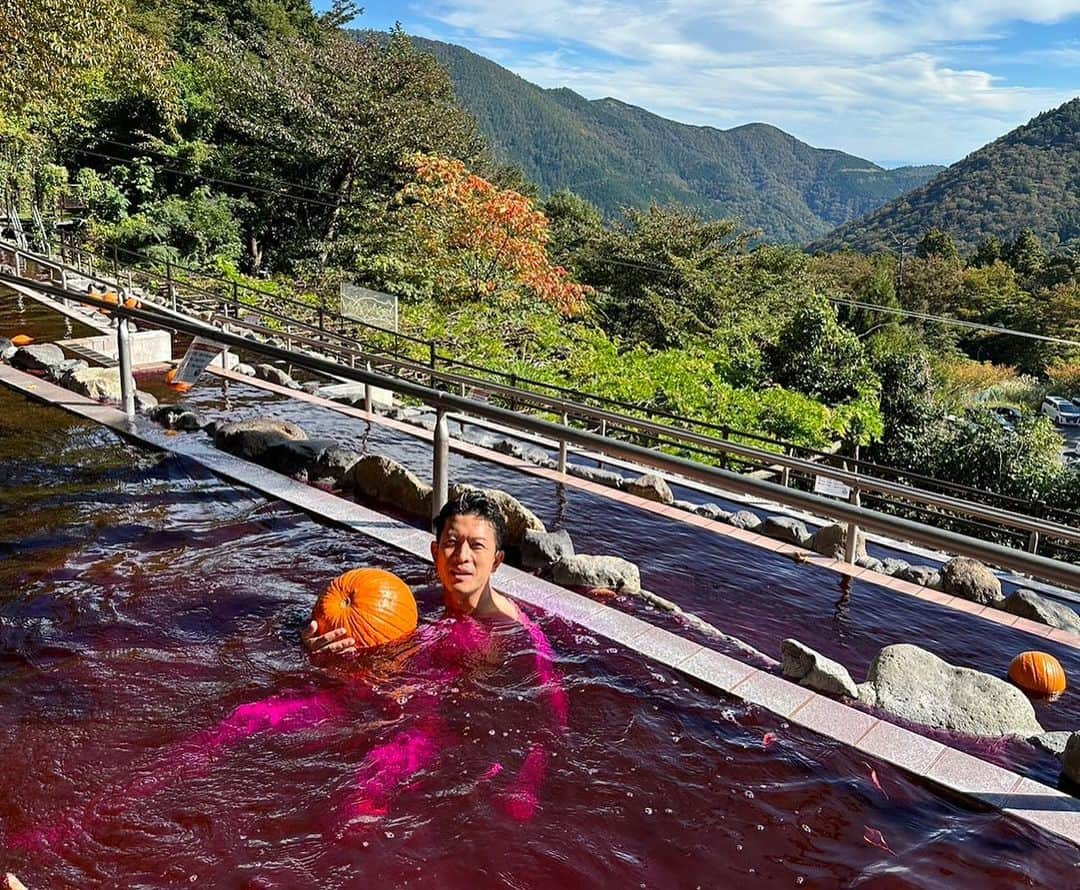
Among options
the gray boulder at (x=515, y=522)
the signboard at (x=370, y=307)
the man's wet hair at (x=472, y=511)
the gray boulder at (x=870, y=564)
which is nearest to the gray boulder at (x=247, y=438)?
the gray boulder at (x=515, y=522)

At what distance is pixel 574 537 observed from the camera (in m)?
6.29

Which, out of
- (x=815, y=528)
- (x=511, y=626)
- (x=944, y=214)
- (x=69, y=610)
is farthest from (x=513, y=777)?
(x=944, y=214)

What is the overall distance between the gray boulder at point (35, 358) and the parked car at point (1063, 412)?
45.2 metres

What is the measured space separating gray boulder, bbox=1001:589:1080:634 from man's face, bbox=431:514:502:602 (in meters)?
4.43

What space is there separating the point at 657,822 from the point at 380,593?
4.71 ft

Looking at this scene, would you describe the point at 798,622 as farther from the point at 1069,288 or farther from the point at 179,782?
the point at 1069,288

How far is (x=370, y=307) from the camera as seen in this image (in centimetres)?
1605

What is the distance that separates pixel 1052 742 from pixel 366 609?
269cm

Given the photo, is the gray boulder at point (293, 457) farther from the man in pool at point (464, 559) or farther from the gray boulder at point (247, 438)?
the man in pool at point (464, 559)

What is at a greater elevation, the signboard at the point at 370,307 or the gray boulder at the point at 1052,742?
the signboard at the point at 370,307

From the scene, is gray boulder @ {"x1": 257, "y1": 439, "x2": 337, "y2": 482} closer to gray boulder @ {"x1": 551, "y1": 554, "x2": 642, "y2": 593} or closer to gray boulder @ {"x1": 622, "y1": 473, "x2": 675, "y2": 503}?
gray boulder @ {"x1": 551, "y1": 554, "x2": 642, "y2": 593}

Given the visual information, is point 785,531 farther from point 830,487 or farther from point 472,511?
point 472,511

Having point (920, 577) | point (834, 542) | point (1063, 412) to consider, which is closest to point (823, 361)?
point (920, 577)

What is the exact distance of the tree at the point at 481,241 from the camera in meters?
20.7
